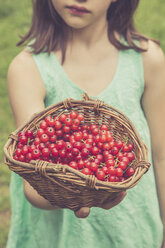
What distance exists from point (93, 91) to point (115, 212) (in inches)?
26.3

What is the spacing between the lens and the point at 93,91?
2.02m

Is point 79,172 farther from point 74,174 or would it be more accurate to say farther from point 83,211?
point 83,211

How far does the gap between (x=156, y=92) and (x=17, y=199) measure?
1.03 m

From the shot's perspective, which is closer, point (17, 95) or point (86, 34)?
point (17, 95)

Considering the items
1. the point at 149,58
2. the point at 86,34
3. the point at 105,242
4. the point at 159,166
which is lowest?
the point at 105,242

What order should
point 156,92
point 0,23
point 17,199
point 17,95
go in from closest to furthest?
point 17,95, point 156,92, point 17,199, point 0,23

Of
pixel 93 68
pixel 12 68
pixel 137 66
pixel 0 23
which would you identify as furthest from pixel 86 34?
pixel 0 23

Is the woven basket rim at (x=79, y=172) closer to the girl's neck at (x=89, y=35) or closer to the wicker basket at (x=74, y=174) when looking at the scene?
the wicker basket at (x=74, y=174)

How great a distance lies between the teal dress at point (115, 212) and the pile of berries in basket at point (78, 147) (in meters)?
0.32

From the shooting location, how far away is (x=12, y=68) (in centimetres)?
198

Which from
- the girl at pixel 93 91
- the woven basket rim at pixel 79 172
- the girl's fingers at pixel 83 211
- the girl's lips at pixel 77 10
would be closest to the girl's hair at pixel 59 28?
the girl at pixel 93 91

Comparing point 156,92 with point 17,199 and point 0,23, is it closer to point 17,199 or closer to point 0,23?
point 17,199

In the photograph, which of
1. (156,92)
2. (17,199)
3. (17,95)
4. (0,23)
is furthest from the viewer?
(0,23)

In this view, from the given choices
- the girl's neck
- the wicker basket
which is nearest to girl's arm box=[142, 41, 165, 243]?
the girl's neck
